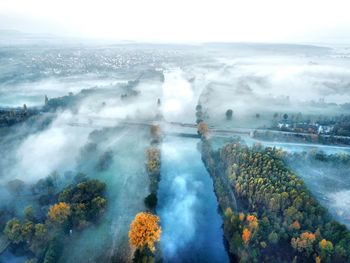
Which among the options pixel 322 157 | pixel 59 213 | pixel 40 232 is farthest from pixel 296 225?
pixel 40 232

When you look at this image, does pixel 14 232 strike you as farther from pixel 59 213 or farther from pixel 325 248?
pixel 325 248

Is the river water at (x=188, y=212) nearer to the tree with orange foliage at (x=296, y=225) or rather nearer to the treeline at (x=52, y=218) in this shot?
the tree with orange foliage at (x=296, y=225)

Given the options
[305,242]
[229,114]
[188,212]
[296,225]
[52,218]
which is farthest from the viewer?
[229,114]

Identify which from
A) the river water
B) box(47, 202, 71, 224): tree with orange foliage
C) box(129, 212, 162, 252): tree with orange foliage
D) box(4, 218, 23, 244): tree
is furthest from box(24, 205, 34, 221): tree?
the river water

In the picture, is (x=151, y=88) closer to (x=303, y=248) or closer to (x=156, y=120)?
(x=156, y=120)

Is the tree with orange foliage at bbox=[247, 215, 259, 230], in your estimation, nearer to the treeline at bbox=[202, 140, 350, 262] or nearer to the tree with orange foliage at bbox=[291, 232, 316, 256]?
the treeline at bbox=[202, 140, 350, 262]

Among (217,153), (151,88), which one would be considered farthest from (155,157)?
(151,88)
